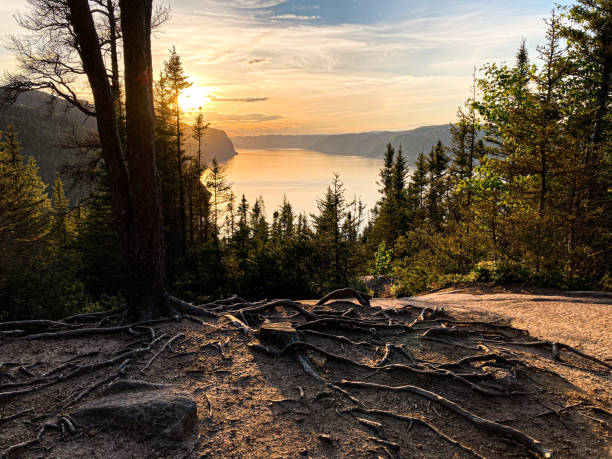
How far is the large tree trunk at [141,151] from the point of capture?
5875mm

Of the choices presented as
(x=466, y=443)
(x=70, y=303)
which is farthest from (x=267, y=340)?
(x=70, y=303)

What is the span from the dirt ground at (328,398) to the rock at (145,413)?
0.09m

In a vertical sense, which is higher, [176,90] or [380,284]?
[176,90]

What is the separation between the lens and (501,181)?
17.6 meters

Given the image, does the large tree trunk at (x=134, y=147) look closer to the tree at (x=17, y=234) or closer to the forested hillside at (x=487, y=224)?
the forested hillside at (x=487, y=224)

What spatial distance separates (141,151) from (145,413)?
14.6 feet

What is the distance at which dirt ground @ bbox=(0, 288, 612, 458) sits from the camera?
11.3 ft

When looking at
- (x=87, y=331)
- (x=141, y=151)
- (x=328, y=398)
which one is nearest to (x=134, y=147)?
(x=141, y=151)

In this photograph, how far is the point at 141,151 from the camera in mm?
6020

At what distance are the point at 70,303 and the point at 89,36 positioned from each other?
402 inches

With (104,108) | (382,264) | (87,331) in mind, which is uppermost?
(104,108)

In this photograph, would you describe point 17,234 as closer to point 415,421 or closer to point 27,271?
point 27,271

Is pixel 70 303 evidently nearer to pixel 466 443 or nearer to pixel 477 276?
pixel 466 443

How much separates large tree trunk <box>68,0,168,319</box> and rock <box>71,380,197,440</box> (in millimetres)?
2812
